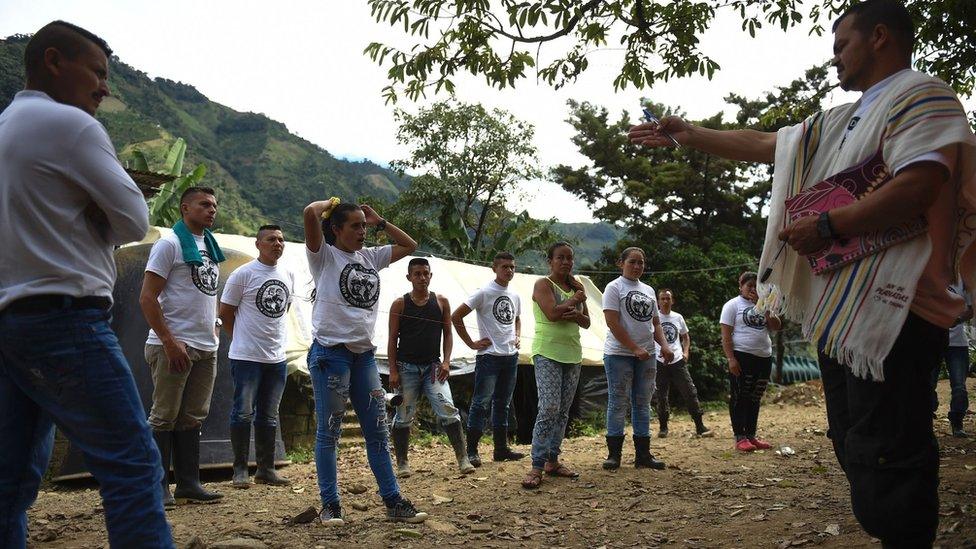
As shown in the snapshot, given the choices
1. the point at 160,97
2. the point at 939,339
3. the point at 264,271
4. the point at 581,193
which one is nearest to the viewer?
the point at 939,339

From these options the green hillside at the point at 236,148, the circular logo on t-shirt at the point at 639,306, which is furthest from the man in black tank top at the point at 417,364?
the green hillside at the point at 236,148

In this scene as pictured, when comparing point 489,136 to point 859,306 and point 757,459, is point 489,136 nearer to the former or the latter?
point 757,459

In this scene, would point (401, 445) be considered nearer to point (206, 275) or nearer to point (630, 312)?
point (630, 312)

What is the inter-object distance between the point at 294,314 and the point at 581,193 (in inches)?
880

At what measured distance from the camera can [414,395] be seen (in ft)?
26.1

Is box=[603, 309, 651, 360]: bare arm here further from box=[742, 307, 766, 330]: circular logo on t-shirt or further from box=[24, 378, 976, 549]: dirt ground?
box=[742, 307, 766, 330]: circular logo on t-shirt

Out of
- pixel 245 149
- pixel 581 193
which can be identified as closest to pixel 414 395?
pixel 581 193

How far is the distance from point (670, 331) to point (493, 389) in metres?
3.87

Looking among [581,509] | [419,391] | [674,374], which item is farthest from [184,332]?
[674,374]

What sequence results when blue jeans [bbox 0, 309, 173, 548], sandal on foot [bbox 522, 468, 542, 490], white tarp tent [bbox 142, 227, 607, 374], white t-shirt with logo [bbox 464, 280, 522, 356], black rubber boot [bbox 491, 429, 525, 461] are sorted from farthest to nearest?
1. white tarp tent [bbox 142, 227, 607, 374]
2. black rubber boot [bbox 491, 429, 525, 461]
3. white t-shirt with logo [bbox 464, 280, 522, 356]
4. sandal on foot [bbox 522, 468, 542, 490]
5. blue jeans [bbox 0, 309, 173, 548]

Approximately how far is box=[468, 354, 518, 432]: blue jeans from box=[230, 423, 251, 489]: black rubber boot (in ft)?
7.58

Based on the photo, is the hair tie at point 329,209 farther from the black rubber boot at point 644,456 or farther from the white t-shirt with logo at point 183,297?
the black rubber boot at point 644,456

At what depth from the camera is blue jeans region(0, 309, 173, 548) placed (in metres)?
2.51

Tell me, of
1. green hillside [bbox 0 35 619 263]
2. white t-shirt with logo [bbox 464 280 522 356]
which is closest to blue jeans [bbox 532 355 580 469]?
white t-shirt with logo [bbox 464 280 522 356]
